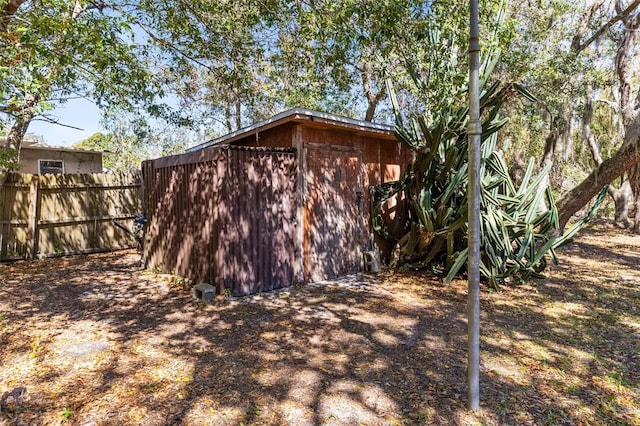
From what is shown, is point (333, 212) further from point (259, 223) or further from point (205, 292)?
point (205, 292)

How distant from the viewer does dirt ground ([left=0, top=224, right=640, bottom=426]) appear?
7.79 feet

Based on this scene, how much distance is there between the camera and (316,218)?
5695mm

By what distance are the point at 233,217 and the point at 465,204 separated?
320 centimetres

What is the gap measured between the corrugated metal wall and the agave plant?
198 centimetres

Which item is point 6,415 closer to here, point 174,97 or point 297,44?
point 297,44

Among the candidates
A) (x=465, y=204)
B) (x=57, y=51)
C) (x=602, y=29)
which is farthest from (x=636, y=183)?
(x=57, y=51)

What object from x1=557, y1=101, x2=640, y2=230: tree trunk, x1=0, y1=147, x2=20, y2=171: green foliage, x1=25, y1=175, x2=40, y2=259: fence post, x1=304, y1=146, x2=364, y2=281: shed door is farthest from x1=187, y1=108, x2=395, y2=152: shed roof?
x1=25, y1=175, x2=40, y2=259: fence post

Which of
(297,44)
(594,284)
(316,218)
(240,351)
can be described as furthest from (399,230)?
(240,351)

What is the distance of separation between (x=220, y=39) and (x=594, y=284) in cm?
661

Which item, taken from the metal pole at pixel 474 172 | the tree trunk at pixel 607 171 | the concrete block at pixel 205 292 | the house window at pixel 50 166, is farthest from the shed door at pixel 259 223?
the house window at pixel 50 166

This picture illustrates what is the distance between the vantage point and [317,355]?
3186 mm

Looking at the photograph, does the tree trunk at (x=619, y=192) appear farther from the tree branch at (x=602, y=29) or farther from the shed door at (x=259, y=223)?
the shed door at (x=259, y=223)

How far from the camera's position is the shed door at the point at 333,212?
5645mm

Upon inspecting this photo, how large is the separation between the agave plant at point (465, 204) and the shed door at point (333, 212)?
858 mm
